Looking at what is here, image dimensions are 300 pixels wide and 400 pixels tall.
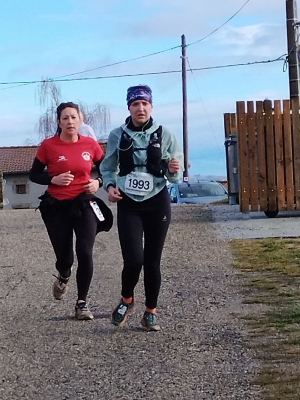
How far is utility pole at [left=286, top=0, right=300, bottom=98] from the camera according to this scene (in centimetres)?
1781

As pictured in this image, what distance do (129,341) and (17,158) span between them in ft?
175

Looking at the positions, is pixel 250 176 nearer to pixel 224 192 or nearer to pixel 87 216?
pixel 87 216

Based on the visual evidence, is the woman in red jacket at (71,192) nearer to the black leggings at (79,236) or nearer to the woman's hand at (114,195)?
the black leggings at (79,236)

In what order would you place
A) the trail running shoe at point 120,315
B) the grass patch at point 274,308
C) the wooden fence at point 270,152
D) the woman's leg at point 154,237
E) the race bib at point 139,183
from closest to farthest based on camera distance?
the grass patch at point 274,308, the race bib at point 139,183, the woman's leg at point 154,237, the trail running shoe at point 120,315, the wooden fence at point 270,152

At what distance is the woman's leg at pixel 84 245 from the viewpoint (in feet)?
22.9

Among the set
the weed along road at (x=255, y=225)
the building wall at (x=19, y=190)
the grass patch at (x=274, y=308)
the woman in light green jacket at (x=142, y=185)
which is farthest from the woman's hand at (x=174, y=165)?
the building wall at (x=19, y=190)

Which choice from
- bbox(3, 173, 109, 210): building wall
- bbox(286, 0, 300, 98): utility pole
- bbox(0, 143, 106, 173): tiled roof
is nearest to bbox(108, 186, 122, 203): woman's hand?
bbox(286, 0, 300, 98): utility pole

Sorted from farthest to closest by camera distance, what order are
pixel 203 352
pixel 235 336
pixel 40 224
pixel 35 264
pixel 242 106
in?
1. pixel 40 224
2. pixel 242 106
3. pixel 35 264
4. pixel 235 336
5. pixel 203 352

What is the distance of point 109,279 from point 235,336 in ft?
10.9

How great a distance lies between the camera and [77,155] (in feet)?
23.3

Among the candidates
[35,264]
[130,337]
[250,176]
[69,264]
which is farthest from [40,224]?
[130,337]

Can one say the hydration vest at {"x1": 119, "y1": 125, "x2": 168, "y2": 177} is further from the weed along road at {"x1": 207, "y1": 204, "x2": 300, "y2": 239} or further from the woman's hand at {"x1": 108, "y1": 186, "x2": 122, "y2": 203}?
the weed along road at {"x1": 207, "y1": 204, "x2": 300, "y2": 239}

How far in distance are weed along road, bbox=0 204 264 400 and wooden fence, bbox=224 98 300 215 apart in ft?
14.1

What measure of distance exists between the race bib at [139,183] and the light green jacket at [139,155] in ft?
0.13
